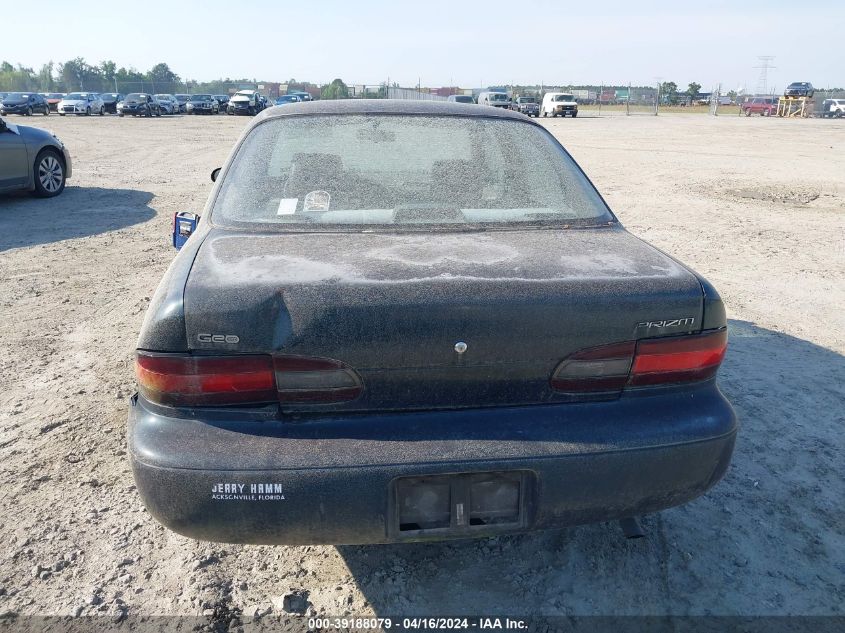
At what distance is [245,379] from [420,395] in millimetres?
526

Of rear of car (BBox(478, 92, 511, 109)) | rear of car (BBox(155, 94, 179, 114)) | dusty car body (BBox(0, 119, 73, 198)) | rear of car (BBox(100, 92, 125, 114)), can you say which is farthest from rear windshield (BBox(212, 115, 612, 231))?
rear of car (BBox(100, 92, 125, 114))

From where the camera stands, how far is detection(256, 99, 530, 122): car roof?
3.17 metres

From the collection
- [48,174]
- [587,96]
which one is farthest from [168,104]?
[587,96]

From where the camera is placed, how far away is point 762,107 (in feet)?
168

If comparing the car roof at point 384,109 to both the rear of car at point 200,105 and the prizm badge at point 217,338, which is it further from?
the rear of car at point 200,105

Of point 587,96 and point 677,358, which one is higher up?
point 587,96

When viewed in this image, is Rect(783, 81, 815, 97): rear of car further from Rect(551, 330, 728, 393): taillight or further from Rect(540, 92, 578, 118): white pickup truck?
Rect(551, 330, 728, 393): taillight

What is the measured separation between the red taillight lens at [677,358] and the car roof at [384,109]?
1657mm

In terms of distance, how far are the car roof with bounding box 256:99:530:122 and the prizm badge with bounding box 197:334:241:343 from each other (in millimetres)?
1597

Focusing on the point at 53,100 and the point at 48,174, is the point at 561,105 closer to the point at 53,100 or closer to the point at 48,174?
the point at 53,100

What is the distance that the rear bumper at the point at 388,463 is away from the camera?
6.20 feet

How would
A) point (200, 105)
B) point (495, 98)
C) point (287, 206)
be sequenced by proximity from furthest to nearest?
point (200, 105) < point (495, 98) < point (287, 206)

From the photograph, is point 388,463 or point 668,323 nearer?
point 388,463

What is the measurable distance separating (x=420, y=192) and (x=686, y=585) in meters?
1.87
